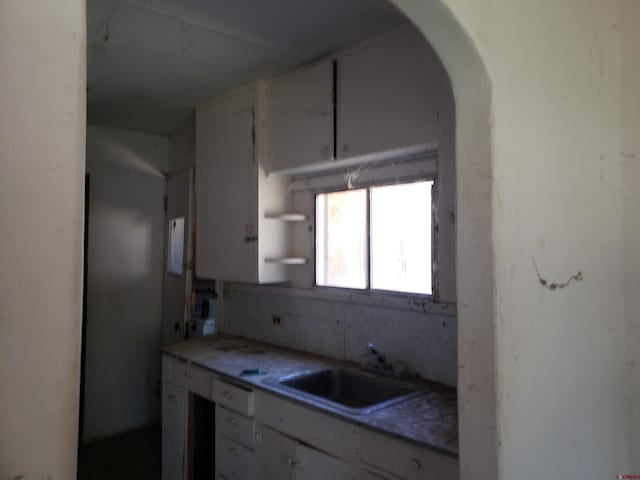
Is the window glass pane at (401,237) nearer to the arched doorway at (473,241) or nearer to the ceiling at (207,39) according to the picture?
the ceiling at (207,39)

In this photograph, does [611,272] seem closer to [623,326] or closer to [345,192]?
[623,326]

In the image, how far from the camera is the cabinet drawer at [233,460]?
2.27 meters

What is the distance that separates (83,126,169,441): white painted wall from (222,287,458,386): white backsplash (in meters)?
0.90

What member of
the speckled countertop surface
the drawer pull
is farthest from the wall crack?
the drawer pull

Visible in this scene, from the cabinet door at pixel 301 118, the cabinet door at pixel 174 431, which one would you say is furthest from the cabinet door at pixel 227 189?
the cabinet door at pixel 174 431

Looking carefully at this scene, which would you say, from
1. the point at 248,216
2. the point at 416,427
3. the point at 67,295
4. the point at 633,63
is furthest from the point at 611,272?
the point at 248,216

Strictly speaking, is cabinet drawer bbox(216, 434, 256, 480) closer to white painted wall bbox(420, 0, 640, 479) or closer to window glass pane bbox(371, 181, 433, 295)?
window glass pane bbox(371, 181, 433, 295)

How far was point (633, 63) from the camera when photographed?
65.1 inches

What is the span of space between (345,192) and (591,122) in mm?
1371

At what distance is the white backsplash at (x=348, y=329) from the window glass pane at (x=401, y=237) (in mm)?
156

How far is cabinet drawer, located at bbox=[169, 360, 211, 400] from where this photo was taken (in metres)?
2.58

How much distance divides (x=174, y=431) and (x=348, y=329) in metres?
1.25

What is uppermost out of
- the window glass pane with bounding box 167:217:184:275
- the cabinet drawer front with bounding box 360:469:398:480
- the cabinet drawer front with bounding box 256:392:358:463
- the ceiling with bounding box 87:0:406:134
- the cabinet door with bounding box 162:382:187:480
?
the ceiling with bounding box 87:0:406:134

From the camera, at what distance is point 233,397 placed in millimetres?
2336
